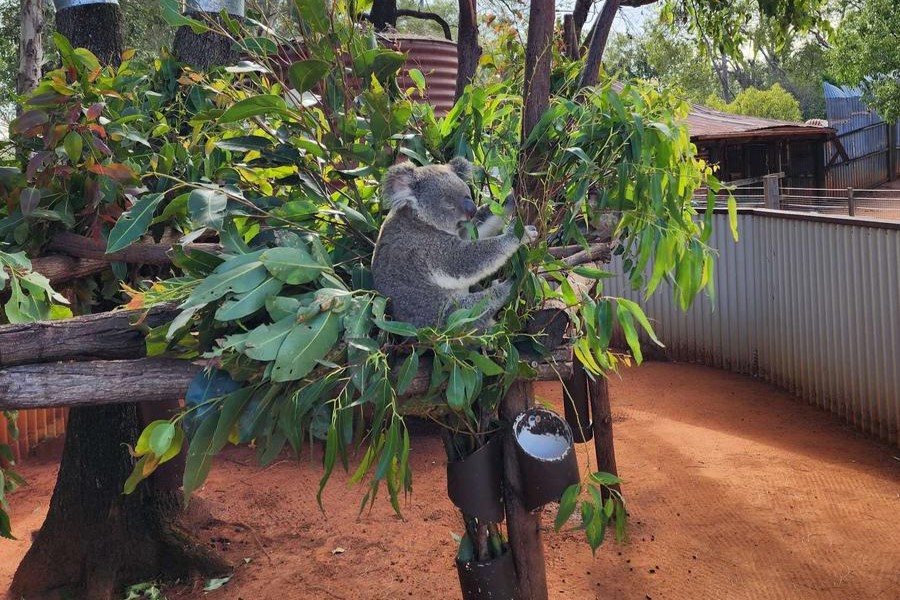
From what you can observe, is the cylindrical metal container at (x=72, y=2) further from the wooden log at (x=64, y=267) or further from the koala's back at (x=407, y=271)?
the koala's back at (x=407, y=271)

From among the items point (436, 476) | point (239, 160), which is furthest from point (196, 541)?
point (239, 160)

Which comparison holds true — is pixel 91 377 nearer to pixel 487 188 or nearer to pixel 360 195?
pixel 360 195

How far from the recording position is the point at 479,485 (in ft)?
8.63

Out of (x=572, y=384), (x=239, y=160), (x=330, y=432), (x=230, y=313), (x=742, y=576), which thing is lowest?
(x=742, y=576)

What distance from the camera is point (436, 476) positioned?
5.97 m

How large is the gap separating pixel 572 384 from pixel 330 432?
3238mm

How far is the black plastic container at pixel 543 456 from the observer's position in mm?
2551

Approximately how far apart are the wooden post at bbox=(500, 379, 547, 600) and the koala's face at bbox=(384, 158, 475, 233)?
0.67 metres

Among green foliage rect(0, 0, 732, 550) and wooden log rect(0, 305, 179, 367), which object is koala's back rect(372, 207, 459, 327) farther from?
wooden log rect(0, 305, 179, 367)

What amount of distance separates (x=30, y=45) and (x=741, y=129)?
35.2 ft

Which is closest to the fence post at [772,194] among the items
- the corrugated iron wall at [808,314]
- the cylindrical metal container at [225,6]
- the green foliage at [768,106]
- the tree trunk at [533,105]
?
the corrugated iron wall at [808,314]

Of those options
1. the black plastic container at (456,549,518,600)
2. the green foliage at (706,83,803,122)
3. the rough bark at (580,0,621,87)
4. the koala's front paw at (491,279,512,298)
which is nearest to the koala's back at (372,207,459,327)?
the koala's front paw at (491,279,512,298)

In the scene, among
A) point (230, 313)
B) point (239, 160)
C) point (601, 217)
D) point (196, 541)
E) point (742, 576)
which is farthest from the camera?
point (196, 541)

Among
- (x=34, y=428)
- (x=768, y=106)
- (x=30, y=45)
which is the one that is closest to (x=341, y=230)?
(x=34, y=428)
